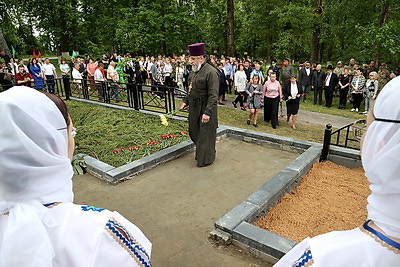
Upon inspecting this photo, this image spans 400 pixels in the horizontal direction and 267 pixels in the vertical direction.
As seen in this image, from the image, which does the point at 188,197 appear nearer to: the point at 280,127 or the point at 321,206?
the point at 321,206

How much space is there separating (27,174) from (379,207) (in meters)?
1.35

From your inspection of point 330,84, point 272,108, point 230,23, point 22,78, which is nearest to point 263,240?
point 272,108

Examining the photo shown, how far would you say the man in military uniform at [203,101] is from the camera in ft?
17.6

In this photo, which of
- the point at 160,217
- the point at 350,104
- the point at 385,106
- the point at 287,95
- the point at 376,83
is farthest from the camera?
the point at 350,104

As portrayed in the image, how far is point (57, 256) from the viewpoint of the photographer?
1.18 metres

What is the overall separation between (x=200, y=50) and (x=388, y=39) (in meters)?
9.92

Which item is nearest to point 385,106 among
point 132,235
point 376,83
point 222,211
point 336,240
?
point 336,240

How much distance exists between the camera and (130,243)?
1.36 metres

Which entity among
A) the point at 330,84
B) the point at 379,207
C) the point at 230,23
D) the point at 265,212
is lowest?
the point at 265,212

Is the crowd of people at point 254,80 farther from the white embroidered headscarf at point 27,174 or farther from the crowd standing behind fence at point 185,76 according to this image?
the white embroidered headscarf at point 27,174

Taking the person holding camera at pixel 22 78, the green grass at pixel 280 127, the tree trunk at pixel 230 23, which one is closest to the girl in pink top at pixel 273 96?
the green grass at pixel 280 127

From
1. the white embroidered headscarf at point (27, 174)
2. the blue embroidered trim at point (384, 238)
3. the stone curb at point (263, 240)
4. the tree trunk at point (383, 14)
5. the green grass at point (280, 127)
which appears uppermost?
the tree trunk at point (383, 14)

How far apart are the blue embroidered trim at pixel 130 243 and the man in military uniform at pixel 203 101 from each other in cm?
394

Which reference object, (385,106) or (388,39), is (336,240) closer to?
(385,106)
